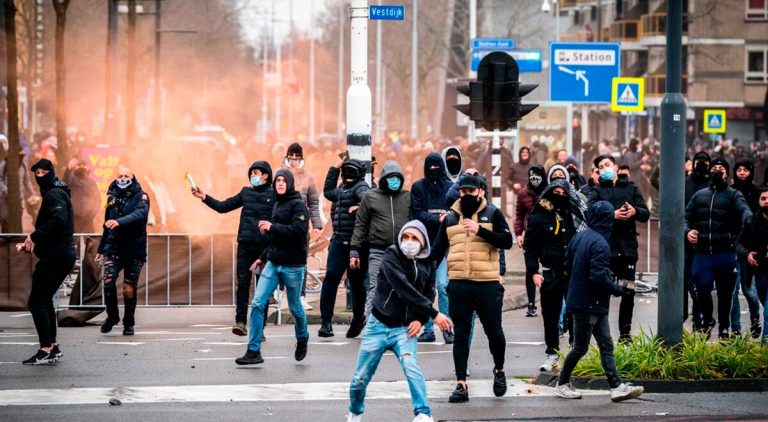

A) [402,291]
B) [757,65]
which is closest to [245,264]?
[402,291]

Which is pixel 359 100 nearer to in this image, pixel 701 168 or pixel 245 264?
pixel 245 264

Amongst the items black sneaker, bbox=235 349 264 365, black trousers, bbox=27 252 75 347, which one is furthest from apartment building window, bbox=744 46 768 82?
black trousers, bbox=27 252 75 347

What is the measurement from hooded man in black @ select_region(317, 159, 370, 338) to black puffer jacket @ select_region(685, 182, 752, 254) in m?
3.21

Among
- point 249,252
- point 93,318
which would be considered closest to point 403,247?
point 249,252

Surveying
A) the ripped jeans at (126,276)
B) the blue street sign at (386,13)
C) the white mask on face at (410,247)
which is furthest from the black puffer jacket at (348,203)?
the white mask on face at (410,247)

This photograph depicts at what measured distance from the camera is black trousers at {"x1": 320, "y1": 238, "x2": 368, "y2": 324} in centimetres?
1455

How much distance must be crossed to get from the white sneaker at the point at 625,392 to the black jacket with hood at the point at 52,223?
4.98 metres

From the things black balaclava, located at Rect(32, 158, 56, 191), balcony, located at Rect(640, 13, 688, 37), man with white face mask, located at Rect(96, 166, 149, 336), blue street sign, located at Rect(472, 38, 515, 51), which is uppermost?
balcony, located at Rect(640, 13, 688, 37)

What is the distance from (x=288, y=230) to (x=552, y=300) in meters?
2.32

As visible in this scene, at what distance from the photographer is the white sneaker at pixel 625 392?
35.3ft

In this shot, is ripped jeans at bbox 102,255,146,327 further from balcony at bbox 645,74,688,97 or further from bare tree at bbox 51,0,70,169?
balcony at bbox 645,74,688,97

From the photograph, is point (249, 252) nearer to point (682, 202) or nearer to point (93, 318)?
point (93, 318)

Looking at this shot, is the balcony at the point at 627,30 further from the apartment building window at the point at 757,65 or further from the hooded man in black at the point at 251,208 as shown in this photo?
the hooded man in black at the point at 251,208

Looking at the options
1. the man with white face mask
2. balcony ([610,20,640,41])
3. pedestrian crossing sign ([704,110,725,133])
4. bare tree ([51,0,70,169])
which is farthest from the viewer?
balcony ([610,20,640,41])
